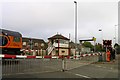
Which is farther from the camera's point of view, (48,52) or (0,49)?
(48,52)

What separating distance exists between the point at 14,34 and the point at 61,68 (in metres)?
11.3

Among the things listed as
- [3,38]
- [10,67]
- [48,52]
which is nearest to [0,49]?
[3,38]

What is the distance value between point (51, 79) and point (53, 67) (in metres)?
4.09

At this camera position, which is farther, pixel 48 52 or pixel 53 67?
pixel 48 52

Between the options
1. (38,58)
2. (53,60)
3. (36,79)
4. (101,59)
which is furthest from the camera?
(101,59)

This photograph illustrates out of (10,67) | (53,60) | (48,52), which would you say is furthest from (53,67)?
(48,52)

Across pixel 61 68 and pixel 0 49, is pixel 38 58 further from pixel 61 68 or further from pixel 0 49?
pixel 0 49

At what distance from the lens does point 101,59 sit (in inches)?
1084

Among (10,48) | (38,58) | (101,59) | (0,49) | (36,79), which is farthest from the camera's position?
(101,59)

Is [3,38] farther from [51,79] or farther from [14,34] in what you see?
[51,79]

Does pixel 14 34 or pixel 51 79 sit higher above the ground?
pixel 14 34

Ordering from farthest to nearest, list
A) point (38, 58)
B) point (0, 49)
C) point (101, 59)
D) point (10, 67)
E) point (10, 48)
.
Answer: point (101, 59), point (10, 48), point (0, 49), point (38, 58), point (10, 67)

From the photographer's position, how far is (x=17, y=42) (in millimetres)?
24219

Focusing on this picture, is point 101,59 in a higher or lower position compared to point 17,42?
lower
